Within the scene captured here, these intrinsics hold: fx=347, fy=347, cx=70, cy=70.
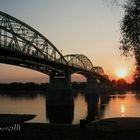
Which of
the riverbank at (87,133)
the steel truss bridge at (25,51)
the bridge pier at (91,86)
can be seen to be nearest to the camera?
the riverbank at (87,133)

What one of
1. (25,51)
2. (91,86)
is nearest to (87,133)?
(25,51)

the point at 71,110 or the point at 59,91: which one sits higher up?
the point at 59,91

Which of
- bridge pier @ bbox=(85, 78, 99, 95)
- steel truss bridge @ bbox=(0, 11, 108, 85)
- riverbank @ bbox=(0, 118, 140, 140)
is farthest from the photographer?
bridge pier @ bbox=(85, 78, 99, 95)

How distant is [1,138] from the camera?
45.2 feet

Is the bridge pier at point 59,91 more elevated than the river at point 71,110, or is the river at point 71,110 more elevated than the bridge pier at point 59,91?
the bridge pier at point 59,91

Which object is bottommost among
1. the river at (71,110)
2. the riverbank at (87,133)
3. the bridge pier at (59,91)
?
the river at (71,110)

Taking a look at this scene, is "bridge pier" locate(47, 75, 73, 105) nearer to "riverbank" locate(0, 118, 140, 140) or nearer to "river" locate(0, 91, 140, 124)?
"river" locate(0, 91, 140, 124)

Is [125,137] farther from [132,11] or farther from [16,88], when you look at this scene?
[16,88]

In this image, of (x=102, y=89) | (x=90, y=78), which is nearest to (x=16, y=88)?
(x=102, y=89)

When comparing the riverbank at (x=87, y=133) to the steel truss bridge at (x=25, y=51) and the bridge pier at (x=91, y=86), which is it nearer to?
the steel truss bridge at (x=25, y=51)

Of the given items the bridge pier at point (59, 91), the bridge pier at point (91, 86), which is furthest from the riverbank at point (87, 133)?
the bridge pier at point (91, 86)

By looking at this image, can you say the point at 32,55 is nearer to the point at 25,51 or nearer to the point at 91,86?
the point at 25,51

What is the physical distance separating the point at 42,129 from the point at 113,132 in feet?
11.5

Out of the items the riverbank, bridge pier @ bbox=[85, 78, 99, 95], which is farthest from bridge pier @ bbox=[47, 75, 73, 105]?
the riverbank
